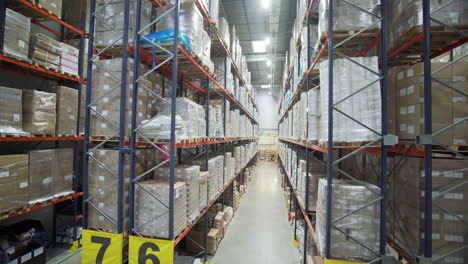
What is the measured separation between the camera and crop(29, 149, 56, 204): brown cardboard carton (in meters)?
4.17

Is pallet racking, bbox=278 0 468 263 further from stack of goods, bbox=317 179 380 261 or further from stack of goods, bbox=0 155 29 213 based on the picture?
stack of goods, bbox=0 155 29 213

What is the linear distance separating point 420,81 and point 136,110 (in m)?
3.89

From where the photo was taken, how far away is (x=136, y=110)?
11.6 ft

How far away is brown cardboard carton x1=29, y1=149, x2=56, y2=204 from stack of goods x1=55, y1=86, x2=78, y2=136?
55cm

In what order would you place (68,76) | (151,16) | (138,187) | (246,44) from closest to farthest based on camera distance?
1. (138,187)
2. (151,16)
3. (68,76)
4. (246,44)

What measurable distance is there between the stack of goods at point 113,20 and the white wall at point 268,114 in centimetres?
2152

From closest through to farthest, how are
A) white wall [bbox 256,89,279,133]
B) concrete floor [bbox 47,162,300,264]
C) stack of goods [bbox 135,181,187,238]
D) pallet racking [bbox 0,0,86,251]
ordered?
stack of goods [bbox 135,181,187,238], pallet racking [bbox 0,0,86,251], concrete floor [bbox 47,162,300,264], white wall [bbox 256,89,279,133]

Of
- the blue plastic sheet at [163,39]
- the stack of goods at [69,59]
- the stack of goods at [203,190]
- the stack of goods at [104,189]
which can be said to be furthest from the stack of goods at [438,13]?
the stack of goods at [69,59]

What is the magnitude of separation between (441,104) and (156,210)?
395cm

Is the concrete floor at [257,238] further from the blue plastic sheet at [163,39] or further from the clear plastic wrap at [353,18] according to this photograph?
the clear plastic wrap at [353,18]

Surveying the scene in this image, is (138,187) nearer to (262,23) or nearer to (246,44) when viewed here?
(262,23)

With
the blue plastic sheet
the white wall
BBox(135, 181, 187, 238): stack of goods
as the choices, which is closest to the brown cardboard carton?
BBox(135, 181, 187, 238): stack of goods

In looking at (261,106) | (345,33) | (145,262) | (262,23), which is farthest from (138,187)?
(261,106)

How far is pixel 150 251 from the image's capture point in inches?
126
